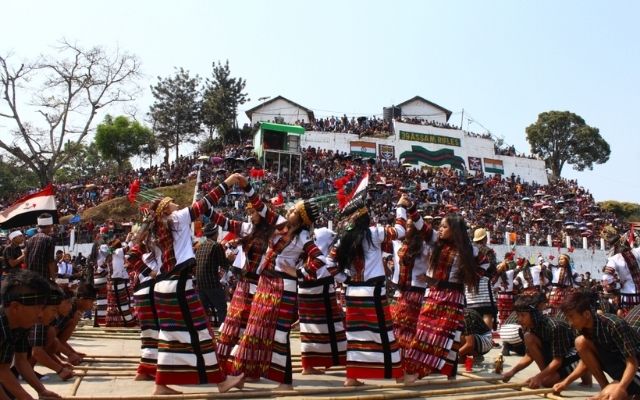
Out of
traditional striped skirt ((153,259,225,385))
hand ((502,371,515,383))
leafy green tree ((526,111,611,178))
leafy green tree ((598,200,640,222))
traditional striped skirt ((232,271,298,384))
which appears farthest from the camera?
leafy green tree ((526,111,611,178))

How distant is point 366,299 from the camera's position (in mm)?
6297

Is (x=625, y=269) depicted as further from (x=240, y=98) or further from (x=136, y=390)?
(x=240, y=98)

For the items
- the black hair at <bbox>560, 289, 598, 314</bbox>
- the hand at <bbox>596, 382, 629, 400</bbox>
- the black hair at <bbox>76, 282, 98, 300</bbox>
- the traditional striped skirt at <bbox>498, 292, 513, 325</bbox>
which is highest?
the black hair at <bbox>560, 289, 598, 314</bbox>

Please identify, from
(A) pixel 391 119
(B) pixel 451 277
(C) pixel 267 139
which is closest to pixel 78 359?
(B) pixel 451 277

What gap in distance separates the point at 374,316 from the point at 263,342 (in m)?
1.02

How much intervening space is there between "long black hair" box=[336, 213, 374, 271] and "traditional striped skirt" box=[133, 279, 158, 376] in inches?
70.8

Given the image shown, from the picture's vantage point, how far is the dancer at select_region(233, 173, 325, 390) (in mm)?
6055

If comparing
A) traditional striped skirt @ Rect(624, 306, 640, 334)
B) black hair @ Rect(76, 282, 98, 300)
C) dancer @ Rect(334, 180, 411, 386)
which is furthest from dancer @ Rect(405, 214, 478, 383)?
black hair @ Rect(76, 282, 98, 300)

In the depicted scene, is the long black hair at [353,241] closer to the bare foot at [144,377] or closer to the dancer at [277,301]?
the dancer at [277,301]

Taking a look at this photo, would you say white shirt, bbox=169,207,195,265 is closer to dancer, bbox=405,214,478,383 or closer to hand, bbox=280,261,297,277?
hand, bbox=280,261,297,277

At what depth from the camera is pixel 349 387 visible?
19.5 feet

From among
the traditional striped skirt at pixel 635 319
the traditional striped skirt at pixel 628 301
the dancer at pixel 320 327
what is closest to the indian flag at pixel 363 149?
the traditional striped skirt at pixel 628 301

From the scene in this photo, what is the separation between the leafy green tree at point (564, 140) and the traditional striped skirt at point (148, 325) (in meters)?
66.4

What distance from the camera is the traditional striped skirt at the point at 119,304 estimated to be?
1225 cm
